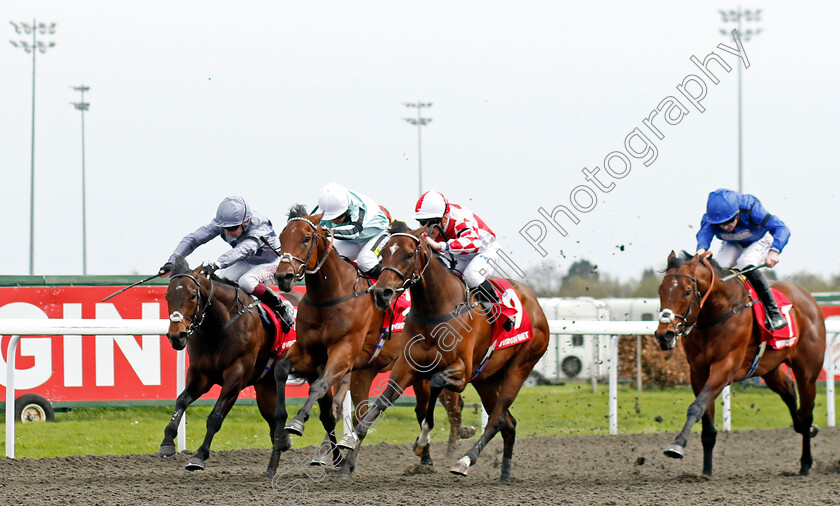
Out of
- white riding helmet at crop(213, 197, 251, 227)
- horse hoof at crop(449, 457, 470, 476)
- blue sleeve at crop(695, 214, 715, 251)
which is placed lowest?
horse hoof at crop(449, 457, 470, 476)

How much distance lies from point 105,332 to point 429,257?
2669 millimetres

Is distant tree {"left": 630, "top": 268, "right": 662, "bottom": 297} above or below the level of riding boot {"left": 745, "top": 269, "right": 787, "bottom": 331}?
below

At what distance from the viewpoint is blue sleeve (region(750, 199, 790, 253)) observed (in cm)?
625

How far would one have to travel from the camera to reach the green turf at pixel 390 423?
7.68 m

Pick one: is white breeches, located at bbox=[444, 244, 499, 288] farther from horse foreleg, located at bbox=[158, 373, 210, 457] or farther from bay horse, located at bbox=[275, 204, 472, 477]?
horse foreleg, located at bbox=[158, 373, 210, 457]

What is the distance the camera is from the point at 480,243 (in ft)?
18.6

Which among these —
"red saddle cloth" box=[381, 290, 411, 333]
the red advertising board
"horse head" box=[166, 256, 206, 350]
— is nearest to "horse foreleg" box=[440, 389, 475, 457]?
"red saddle cloth" box=[381, 290, 411, 333]

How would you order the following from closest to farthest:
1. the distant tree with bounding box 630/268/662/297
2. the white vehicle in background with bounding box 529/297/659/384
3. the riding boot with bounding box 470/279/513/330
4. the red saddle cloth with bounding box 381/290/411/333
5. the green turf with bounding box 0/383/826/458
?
1. the riding boot with bounding box 470/279/513/330
2. the red saddle cloth with bounding box 381/290/411/333
3. the green turf with bounding box 0/383/826/458
4. the white vehicle in background with bounding box 529/297/659/384
5. the distant tree with bounding box 630/268/662/297

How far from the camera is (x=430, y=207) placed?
5.58 metres

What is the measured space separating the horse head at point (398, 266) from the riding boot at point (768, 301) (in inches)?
92.1

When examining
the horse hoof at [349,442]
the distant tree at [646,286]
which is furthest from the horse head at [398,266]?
the distant tree at [646,286]

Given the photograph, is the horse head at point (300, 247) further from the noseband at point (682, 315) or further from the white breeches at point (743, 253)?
the white breeches at point (743, 253)

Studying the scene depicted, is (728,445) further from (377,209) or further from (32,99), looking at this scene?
(32,99)

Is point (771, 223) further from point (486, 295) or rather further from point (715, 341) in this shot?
point (486, 295)
